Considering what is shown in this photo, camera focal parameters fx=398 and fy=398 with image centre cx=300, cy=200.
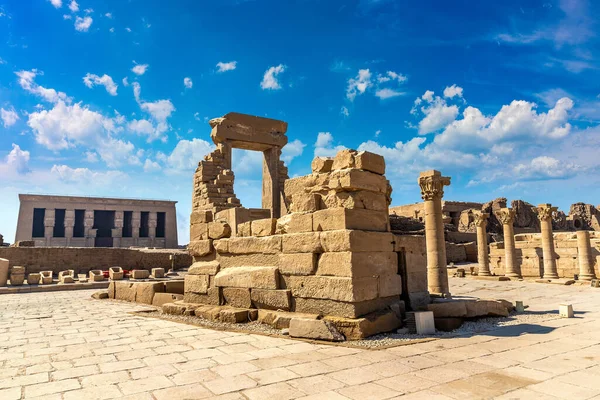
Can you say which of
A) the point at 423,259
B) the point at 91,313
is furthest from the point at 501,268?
the point at 91,313

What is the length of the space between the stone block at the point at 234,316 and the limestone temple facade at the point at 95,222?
40.0 meters

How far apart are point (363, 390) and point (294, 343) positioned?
2.16 m

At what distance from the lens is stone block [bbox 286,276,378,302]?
20.5 feet

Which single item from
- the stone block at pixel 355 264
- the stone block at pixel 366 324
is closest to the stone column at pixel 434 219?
the stone block at pixel 355 264

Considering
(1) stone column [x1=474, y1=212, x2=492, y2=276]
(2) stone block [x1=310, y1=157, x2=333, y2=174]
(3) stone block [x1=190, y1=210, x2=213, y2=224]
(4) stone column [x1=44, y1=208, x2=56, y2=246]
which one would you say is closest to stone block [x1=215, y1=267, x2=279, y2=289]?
(3) stone block [x1=190, y1=210, x2=213, y2=224]

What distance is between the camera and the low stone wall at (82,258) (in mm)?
21312

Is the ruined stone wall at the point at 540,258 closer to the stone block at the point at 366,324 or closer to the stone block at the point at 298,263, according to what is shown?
the stone block at the point at 366,324

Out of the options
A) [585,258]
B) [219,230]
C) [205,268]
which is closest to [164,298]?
[205,268]

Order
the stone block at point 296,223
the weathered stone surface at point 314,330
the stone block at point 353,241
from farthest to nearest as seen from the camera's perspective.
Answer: the stone block at point 296,223 < the stone block at point 353,241 < the weathered stone surface at point 314,330

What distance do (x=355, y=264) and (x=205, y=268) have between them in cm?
422

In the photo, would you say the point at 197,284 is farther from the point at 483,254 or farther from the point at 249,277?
the point at 483,254

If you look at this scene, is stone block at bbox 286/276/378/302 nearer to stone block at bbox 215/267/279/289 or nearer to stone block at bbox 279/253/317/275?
stone block at bbox 279/253/317/275

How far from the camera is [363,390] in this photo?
12.3ft

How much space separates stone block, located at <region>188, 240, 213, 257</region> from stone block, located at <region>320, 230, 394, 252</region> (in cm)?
369
